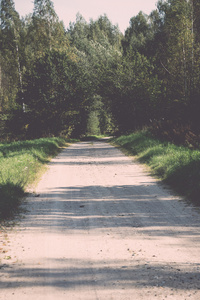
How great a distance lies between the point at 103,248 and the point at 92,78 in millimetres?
40079

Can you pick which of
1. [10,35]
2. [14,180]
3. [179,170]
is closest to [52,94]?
[10,35]

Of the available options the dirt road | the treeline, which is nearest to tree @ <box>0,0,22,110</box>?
the treeline

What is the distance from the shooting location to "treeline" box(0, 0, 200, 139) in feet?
60.4

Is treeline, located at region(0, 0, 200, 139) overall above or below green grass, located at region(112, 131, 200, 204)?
above

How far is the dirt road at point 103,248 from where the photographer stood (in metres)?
3.09

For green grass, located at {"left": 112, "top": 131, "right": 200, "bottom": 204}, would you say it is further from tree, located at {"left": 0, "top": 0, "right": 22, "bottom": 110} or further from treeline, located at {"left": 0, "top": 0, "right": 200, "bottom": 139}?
tree, located at {"left": 0, "top": 0, "right": 22, "bottom": 110}

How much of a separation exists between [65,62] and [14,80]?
1400 centimetres

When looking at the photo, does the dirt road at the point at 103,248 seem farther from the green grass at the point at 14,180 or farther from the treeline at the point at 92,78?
the treeline at the point at 92,78

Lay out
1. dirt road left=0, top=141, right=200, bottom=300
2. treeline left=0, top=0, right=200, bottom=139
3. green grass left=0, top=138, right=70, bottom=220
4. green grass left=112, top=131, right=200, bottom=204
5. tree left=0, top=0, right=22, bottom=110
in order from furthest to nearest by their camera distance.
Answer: tree left=0, top=0, right=22, bottom=110, treeline left=0, top=0, right=200, bottom=139, green grass left=112, top=131, right=200, bottom=204, green grass left=0, top=138, right=70, bottom=220, dirt road left=0, top=141, right=200, bottom=300

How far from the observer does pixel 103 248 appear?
13.4 feet

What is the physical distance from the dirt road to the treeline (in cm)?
1052

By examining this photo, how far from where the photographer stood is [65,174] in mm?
10023

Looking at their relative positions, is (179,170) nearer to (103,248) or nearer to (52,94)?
(103,248)

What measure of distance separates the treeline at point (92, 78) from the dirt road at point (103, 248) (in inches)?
414
